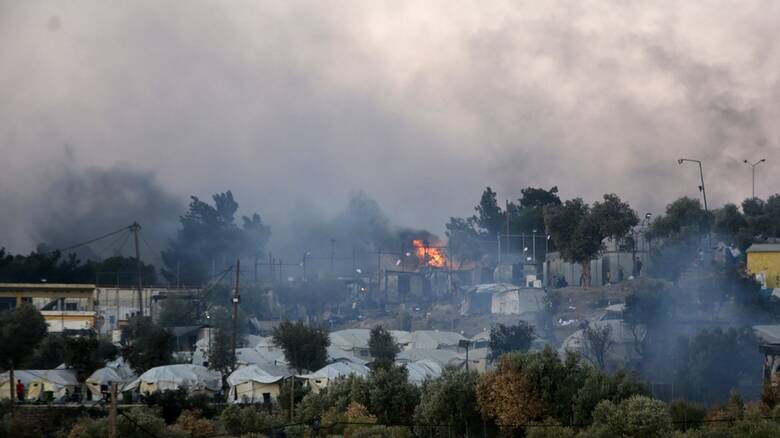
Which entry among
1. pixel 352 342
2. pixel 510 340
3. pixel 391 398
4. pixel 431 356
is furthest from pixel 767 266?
pixel 391 398

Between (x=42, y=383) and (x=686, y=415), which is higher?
(x=42, y=383)

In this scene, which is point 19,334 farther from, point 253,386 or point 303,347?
point 253,386

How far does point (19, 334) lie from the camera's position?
68.4 m

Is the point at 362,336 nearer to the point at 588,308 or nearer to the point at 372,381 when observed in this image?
the point at 588,308

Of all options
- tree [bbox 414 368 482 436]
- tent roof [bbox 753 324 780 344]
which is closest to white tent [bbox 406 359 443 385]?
tree [bbox 414 368 482 436]

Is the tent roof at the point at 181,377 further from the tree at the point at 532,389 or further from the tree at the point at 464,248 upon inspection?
the tree at the point at 464,248

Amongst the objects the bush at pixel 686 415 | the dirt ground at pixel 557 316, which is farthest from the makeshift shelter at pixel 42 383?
the bush at pixel 686 415

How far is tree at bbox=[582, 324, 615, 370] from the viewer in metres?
55.5

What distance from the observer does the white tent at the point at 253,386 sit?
5569 centimetres

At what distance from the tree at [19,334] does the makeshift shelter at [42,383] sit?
8.22 m

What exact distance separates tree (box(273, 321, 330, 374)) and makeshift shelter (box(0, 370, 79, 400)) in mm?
12047

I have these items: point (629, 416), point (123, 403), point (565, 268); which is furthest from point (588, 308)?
point (629, 416)

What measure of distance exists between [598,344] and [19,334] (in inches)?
1449

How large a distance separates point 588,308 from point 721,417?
36350 millimetres
